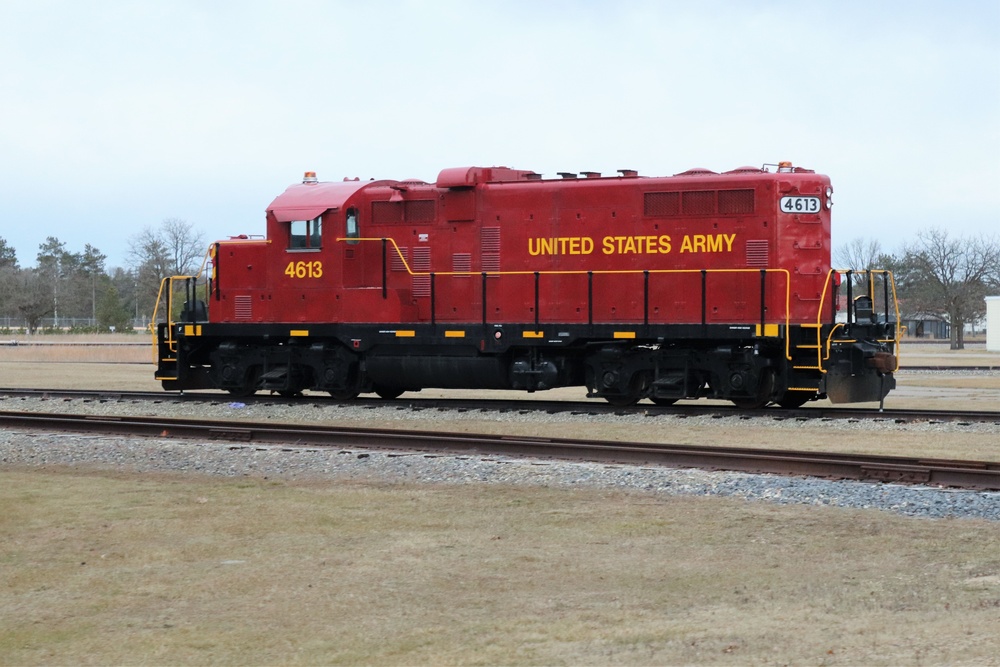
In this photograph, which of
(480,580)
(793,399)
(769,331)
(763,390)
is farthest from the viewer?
(793,399)

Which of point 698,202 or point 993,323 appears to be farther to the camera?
point 993,323

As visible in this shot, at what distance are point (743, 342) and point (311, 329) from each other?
24.9ft

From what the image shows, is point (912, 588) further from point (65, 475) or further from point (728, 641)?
point (65, 475)

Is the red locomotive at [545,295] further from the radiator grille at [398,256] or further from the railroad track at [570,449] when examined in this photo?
the railroad track at [570,449]

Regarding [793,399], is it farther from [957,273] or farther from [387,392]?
[957,273]

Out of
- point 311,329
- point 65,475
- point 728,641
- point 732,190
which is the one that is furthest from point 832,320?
point 728,641

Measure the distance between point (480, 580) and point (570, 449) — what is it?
5824 mm

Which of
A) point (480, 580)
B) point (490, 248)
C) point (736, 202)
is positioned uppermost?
point (736, 202)

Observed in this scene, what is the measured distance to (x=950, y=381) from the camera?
31.2 m

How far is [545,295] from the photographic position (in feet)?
65.8

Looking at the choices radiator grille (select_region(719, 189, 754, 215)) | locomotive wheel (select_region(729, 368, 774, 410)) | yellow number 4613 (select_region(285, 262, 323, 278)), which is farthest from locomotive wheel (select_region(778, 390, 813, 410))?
yellow number 4613 (select_region(285, 262, 323, 278))

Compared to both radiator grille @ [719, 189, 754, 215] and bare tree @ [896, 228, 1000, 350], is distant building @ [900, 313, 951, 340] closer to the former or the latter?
bare tree @ [896, 228, 1000, 350]

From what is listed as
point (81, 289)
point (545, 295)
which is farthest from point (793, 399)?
point (81, 289)

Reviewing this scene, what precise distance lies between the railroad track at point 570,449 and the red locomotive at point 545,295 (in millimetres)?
4310
